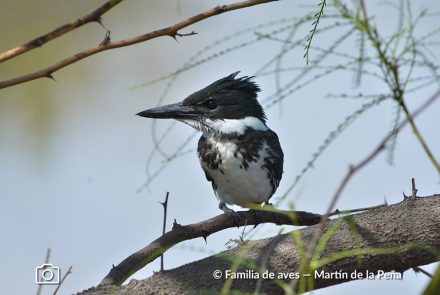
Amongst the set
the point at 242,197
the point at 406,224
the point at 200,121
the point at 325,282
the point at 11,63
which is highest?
the point at 11,63

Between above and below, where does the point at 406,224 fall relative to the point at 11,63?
below

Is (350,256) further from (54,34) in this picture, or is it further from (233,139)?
(233,139)

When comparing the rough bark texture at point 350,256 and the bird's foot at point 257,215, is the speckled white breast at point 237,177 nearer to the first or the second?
the bird's foot at point 257,215

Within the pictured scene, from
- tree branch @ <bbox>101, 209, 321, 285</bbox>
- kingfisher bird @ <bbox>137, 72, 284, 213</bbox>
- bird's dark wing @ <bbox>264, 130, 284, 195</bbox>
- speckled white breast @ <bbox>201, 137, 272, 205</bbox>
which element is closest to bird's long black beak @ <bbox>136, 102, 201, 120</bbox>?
kingfisher bird @ <bbox>137, 72, 284, 213</bbox>

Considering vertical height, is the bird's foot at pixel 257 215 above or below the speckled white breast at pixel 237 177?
below

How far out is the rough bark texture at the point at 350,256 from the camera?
2143 mm

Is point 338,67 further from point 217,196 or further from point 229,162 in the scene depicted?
point 217,196

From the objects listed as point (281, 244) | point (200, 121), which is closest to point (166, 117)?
point (200, 121)

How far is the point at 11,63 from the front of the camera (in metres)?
6.21

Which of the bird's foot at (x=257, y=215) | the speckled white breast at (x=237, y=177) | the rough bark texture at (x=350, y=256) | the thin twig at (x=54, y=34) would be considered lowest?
the rough bark texture at (x=350, y=256)

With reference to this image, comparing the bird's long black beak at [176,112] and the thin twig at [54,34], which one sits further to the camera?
the bird's long black beak at [176,112]

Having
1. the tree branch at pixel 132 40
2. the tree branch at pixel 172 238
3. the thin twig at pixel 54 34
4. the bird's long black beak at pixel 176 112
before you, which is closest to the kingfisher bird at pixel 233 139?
the bird's long black beak at pixel 176 112

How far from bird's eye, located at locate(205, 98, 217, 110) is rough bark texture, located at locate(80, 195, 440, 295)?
4.83 feet

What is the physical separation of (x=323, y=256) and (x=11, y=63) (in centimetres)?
460
